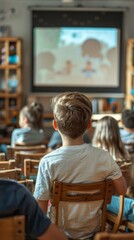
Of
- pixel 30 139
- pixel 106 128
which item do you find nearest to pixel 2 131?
pixel 30 139

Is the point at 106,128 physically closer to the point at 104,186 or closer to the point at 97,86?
the point at 104,186

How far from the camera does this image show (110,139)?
3.59m

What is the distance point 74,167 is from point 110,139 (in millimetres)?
1406

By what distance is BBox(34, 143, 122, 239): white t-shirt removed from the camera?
2.21 metres

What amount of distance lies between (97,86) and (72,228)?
5.35 m

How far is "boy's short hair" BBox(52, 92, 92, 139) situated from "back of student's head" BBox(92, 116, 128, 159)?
1.35 meters

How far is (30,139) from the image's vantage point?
4.86m

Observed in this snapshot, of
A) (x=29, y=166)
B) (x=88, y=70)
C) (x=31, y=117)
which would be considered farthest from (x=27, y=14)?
(x=29, y=166)

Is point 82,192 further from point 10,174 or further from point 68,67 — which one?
point 68,67

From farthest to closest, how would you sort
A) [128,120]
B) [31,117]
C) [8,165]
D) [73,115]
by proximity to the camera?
1. [31,117]
2. [128,120]
3. [8,165]
4. [73,115]

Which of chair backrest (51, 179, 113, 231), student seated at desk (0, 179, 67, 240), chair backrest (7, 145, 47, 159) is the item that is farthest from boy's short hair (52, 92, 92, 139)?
chair backrest (7, 145, 47, 159)

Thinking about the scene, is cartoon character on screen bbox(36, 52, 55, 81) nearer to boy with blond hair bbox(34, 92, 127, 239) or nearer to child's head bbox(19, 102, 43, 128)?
child's head bbox(19, 102, 43, 128)

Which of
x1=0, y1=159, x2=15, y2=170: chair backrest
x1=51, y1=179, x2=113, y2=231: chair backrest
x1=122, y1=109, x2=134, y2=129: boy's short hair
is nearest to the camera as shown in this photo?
x1=51, y1=179, x2=113, y2=231: chair backrest

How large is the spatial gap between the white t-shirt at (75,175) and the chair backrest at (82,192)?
3 cm
